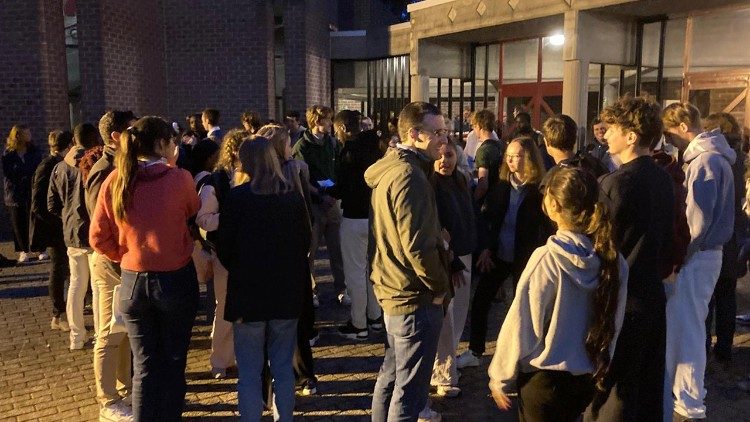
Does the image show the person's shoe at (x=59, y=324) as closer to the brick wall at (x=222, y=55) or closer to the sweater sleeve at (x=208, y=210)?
the sweater sleeve at (x=208, y=210)

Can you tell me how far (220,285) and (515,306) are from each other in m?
2.76

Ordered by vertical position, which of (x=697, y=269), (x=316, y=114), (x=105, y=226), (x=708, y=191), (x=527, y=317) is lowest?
(x=697, y=269)

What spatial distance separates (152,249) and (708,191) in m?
3.53

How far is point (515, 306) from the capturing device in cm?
255

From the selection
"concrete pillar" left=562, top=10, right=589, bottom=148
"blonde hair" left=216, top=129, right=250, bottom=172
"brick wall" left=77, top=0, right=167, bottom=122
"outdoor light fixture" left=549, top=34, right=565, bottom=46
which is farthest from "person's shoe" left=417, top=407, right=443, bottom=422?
"outdoor light fixture" left=549, top=34, right=565, bottom=46

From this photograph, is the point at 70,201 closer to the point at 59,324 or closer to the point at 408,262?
the point at 59,324

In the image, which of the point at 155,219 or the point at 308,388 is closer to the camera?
the point at 155,219

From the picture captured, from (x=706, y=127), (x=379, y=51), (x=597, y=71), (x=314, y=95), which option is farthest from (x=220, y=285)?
(x=379, y=51)

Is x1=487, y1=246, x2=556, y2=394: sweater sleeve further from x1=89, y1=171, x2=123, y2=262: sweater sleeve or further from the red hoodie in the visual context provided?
x1=89, y1=171, x2=123, y2=262: sweater sleeve

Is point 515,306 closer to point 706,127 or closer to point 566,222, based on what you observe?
point 566,222

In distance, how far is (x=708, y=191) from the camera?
3928 millimetres

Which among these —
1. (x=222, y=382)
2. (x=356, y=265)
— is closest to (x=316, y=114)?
(x=356, y=265)

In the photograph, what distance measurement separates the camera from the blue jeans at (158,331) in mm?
3377

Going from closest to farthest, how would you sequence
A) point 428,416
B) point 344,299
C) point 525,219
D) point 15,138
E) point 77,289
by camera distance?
1. point 428,416
2. point 525,219
3. point 77,289
4. point 344,299
5. point 15,138
